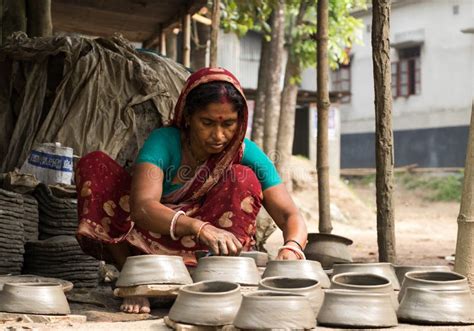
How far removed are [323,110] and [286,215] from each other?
1.90 metres

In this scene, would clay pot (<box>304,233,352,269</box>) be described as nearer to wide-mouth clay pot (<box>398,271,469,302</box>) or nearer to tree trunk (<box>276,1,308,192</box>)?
wide-mouth clay pot (<box>398,271,469,302</box>)

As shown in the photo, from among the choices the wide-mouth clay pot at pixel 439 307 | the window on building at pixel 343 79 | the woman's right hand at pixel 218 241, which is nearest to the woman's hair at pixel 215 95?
the woman's right hand at pixel 218 241

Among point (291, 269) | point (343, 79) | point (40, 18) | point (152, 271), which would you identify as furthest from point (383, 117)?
point (343, 79)

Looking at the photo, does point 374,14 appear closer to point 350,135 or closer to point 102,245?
point 102,245

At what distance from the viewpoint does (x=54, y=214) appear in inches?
177

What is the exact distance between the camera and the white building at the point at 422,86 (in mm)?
21250

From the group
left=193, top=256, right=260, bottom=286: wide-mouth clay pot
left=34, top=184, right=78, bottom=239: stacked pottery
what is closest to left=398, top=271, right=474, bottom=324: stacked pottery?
left=193, top=256, right=260, bottom=286: wide-mouth clay pot

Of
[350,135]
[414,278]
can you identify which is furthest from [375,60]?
[350,135]

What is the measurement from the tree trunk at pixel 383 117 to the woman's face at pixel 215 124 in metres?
1.13

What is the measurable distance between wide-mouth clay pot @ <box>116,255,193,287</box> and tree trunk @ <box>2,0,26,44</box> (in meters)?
3.88

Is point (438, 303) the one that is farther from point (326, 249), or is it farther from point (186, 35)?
point (186, 35)

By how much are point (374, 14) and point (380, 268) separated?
5.54ft

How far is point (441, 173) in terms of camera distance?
70.2 feet

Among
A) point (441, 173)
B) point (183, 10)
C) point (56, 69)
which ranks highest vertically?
point (183, 10)
